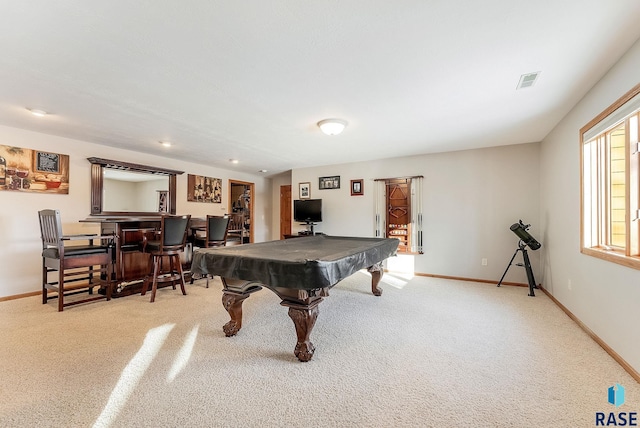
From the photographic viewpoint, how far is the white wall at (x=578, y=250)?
189 cm

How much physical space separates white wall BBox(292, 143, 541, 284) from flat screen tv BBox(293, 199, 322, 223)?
4.70 ft

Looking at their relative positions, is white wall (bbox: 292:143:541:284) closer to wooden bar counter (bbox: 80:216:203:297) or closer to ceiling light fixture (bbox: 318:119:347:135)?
ceiling light fixture (bbox: 318:119:347:135)

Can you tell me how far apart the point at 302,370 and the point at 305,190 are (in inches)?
185

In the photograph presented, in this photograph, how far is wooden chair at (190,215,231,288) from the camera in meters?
4.18

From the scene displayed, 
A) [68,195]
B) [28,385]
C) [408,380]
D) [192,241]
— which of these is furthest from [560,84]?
[68,195]

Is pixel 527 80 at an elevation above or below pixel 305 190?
above

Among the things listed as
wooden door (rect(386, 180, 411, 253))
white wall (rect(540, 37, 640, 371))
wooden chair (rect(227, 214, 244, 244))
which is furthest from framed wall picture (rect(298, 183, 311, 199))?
white wall (rect(540, 37, 640, 371))

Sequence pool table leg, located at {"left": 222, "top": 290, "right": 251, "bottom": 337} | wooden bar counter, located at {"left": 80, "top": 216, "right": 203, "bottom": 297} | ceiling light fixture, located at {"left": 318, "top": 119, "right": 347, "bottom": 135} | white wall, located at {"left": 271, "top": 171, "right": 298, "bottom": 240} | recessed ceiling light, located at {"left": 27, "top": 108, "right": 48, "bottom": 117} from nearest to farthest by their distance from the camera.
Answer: pool table leg, located at {"left": 222, "top": 290, "right": 251, "bottom": 337}
recessed ceiling light, located at {"left": 27, "top": 108, "right": 48, "bottom": 117}
ceiling light fixture, located at {"left": 318, "top": 119, "right": 347, "bottom": 135}
wooden bar counter, located at {"left": 80, "top": 216, "right": 203, "bottom": 297}
white wall, located at {"left": 271, "top": 171, "right": 298, "bottom": 240}

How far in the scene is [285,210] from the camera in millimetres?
7504

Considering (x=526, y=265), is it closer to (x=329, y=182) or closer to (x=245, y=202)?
(x=329, y=182)

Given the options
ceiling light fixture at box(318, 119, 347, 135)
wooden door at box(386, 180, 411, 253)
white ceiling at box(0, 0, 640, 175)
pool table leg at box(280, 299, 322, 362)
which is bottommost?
pool table leg at box(280, 299, 322, 362)

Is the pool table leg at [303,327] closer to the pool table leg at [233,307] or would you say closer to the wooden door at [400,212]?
the pool table leg at [233,307]

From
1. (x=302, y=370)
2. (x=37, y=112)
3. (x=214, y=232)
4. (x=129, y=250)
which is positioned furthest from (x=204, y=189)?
(x=302, y=370)

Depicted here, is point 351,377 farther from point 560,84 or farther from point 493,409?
point 560,84
